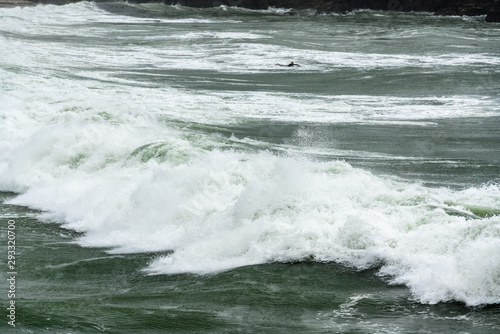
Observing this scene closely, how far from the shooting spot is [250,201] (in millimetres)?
10242

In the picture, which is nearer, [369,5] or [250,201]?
[250,201]

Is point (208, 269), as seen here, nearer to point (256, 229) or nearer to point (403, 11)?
point (256, 229)

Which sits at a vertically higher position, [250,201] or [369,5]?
[369,5]

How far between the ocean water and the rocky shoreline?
3074cm

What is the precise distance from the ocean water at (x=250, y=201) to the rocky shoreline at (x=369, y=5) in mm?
30737

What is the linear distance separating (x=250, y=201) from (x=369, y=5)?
57.5m

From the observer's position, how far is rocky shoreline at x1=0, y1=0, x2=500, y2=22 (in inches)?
2217

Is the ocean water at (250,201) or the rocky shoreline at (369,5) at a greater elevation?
the rocky shoreline at (369,5)

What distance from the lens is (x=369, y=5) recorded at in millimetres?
65250

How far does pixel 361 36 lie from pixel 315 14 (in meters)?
20.9

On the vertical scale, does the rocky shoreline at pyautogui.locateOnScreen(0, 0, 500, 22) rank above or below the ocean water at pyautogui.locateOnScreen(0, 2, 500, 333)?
above

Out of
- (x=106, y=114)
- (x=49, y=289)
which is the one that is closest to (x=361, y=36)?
(x=106, y=114)

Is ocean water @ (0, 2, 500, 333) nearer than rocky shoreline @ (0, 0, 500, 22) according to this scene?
Yes

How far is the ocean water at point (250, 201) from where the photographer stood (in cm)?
740
